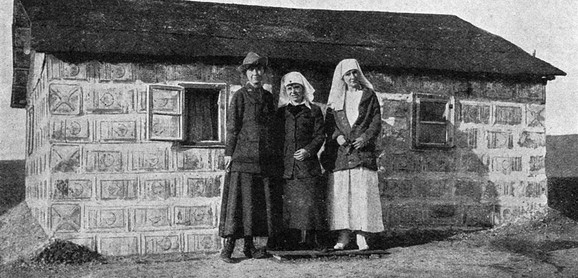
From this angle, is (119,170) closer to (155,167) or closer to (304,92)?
(155,167)

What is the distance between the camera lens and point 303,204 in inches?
354

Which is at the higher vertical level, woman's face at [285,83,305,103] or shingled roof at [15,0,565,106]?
shingled roof at [15,0,565,106]

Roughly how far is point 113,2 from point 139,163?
2965 millimetres

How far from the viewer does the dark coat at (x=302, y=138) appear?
9.02 metres

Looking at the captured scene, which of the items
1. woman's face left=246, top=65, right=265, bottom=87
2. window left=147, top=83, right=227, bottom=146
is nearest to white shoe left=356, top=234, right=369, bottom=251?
woman's face left=246, top=65, right=265, bottom=87

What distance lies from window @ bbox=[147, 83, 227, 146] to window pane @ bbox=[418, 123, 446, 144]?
338cm

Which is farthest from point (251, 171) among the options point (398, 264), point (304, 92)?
point (398, 264)

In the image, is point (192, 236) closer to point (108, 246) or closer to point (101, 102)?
point (108, 246)

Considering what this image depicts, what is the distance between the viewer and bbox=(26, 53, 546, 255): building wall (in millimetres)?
9602

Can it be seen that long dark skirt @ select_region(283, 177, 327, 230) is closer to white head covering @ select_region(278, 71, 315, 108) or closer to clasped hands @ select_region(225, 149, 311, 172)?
clasped hands @ select_region(225, 149, 311, 172)

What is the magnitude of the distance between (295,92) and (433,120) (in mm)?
3449

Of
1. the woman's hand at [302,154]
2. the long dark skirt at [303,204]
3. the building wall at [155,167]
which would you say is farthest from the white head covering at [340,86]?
the building wall at [155,167]

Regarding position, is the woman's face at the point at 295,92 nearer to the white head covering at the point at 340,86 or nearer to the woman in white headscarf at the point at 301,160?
the woman in white headscarf at the point at 301,160

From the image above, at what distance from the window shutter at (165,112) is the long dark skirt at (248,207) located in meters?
1.58
